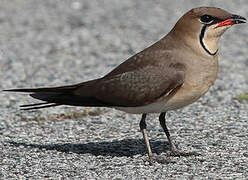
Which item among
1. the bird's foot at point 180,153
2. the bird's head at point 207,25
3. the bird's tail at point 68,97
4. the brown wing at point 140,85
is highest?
the bird's head at point 207,25

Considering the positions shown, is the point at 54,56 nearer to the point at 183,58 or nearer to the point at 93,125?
the point at 93,125

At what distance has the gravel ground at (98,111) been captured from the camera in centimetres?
687

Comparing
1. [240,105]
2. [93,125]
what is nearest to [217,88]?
[240,105]

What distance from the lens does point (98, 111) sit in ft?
31.6

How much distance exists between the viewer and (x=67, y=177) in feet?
21.3

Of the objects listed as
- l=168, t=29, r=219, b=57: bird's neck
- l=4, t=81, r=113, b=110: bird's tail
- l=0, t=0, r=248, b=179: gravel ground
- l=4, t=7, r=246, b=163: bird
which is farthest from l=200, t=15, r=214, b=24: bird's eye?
l=0, t=0, r=248, b=179: gravel ground

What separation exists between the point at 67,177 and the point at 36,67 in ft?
20.4

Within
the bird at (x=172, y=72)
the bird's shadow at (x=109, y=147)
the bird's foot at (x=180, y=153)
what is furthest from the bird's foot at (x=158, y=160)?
the bird's shadow at (x=109, y=147)

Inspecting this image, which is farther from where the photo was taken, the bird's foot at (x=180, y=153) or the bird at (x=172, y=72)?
the bird's foot at (x=180, y=153)

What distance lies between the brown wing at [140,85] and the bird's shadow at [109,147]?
30.6 inches

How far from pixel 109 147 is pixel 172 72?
1.54 meters

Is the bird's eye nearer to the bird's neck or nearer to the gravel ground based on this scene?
the bird's neck

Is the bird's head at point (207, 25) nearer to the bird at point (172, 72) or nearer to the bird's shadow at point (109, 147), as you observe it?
the bird at point (172, 72)

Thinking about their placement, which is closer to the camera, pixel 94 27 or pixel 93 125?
pixel 93 125
